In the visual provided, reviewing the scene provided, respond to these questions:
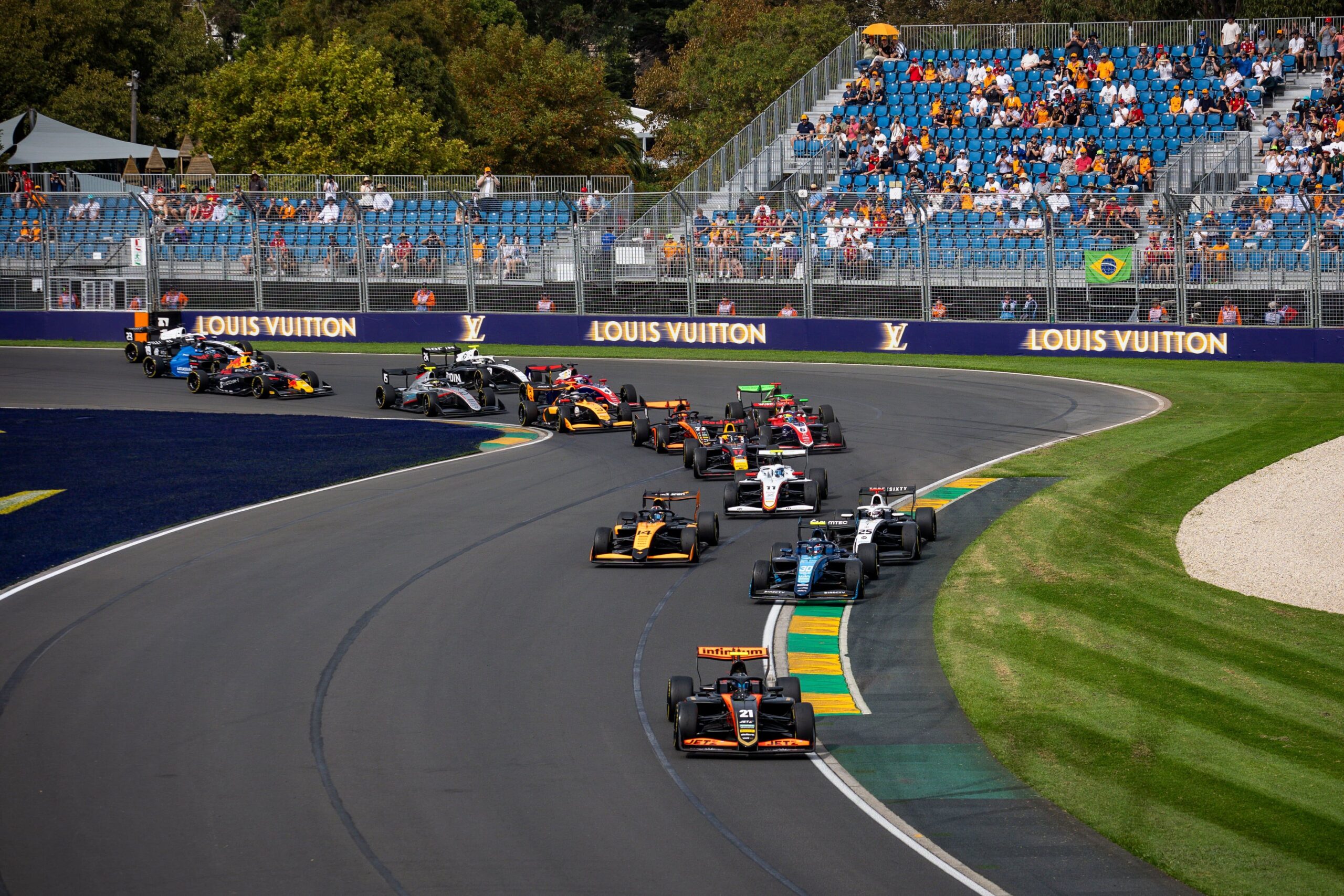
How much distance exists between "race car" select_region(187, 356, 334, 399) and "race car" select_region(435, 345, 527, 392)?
2795mm

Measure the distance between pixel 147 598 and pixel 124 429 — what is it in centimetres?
1318

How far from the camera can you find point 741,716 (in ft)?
43.9

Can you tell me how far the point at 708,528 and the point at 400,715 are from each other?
725cm

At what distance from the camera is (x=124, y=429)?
101 feet

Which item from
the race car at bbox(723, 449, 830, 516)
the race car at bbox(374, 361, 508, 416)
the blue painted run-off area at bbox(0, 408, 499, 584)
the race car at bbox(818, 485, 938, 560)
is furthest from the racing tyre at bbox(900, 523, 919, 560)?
the race car at bbox(374, 361, 508, 416)

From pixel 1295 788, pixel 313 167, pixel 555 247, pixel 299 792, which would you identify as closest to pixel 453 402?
pixel 555 247

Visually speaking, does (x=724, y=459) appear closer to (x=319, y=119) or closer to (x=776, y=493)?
(x=776, y=493)

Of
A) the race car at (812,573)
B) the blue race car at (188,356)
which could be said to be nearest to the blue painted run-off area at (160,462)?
the blue race car at (188,356)

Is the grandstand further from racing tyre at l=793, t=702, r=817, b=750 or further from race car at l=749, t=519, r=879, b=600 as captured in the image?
racing tyre at l=793, t=702, r=817, b=750

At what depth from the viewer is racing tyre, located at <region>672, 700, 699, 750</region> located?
13.4 metres

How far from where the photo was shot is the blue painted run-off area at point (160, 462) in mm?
22641

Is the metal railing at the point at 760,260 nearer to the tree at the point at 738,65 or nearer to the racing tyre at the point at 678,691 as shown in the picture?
the tree at the point at 738,65

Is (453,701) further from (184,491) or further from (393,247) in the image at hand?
(393,247)

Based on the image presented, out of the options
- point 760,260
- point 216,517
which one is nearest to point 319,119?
point 760,260
